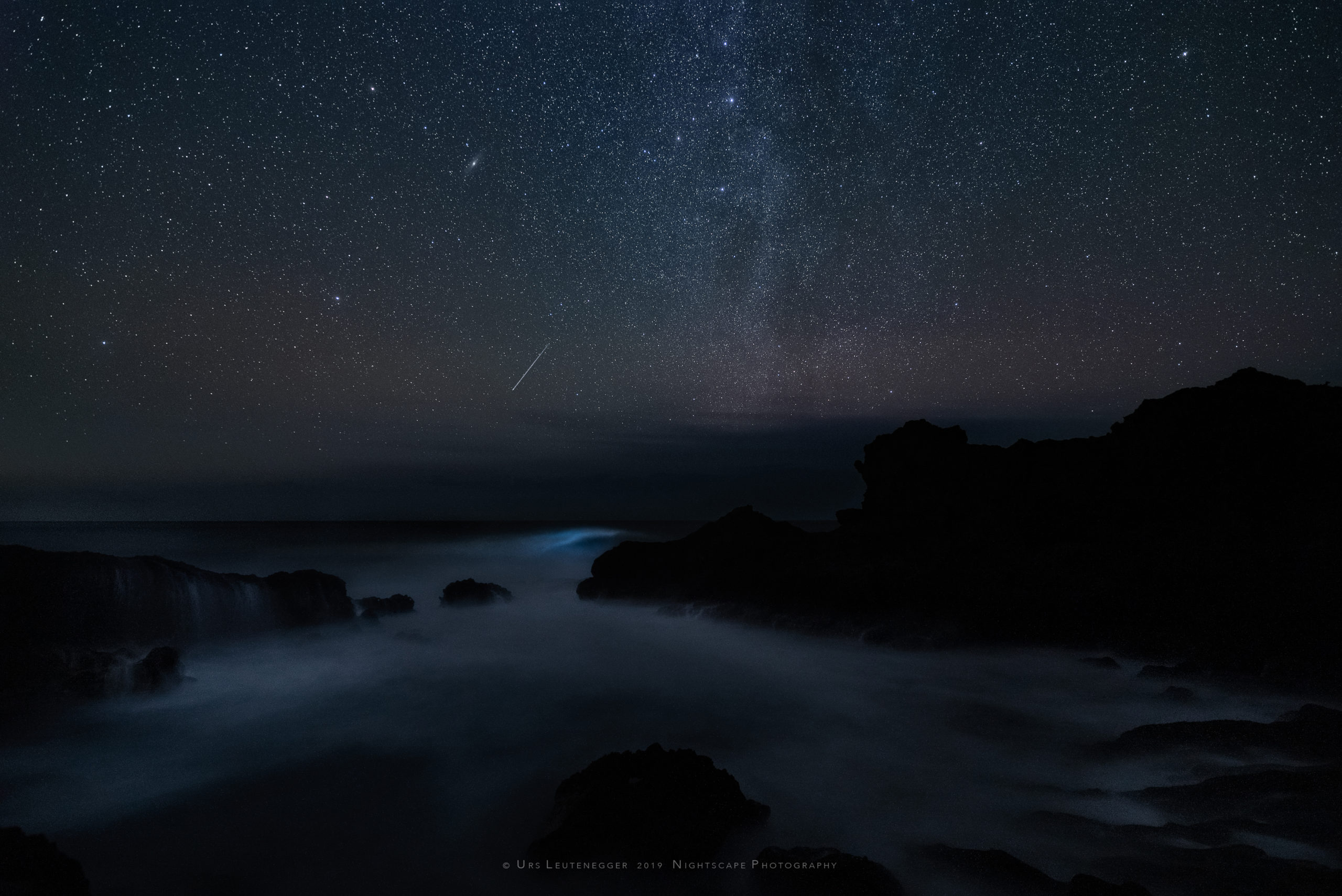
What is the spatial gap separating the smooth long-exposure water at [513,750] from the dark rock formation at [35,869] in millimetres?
1333

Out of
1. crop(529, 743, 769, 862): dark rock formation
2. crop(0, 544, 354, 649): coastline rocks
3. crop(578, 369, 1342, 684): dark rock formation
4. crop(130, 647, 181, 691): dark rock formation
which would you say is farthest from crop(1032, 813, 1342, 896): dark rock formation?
crop(0, 544, 354, 649): coastline rocks

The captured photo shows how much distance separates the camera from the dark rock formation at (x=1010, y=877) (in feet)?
11.8

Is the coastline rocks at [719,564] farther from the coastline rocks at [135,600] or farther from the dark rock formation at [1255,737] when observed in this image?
the coastline rocks at [135,600]

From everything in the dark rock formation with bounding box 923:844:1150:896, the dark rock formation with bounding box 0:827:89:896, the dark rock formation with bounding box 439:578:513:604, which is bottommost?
the dark rock formation with bounding box 439:578:513:604

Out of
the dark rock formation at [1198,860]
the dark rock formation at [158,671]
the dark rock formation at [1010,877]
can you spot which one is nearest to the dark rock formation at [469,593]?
the dark rock formation at [158,671]

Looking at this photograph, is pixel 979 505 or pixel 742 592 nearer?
pixel 979 505

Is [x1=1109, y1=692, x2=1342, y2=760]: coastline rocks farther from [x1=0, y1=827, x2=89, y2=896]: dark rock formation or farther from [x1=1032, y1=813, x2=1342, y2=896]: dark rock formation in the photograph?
[x1=0, y1=827, x2=89, y2=896]: dark rock formation

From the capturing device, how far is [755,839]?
17.1ft

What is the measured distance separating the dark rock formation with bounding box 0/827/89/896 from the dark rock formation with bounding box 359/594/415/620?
13349mm

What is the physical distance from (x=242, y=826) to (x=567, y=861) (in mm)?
4002

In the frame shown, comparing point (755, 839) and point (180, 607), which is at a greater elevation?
point (180, 607)

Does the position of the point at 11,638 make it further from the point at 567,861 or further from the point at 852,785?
the point at 852,785

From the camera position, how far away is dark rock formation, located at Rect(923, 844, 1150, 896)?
3.61 metres

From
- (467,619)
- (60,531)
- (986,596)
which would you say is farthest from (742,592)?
(60,531)
